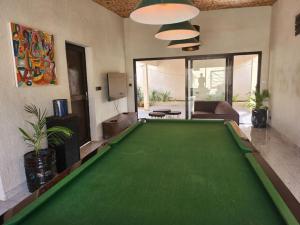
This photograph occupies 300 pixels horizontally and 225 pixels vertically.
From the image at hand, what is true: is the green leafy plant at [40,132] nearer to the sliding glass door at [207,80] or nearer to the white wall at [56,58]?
the white wall at [56,58]

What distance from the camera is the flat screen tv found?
5.53 metres

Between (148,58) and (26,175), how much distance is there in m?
5.09

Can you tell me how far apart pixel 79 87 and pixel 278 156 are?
4.15 meters

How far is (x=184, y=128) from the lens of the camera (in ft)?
9.74

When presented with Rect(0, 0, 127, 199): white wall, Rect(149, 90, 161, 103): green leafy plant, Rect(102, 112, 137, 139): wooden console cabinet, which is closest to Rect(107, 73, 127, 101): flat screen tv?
Rect(0, 0, 127, 199): white wall

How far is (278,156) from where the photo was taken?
3855 millimetres

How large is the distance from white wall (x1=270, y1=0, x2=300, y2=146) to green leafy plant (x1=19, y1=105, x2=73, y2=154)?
13.9 feet

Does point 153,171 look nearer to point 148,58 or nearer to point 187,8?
point 187,8

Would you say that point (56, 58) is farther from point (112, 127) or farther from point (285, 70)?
point (285, 70)

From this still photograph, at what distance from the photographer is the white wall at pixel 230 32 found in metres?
6.09

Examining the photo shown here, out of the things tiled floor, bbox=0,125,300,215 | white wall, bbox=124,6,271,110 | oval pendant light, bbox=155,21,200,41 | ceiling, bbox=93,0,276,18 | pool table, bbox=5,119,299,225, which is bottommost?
tiled floor, bbox=0,125,300,215

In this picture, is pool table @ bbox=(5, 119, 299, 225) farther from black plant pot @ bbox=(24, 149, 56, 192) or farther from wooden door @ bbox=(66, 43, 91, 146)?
wooden door @ bbox=(66, 43, 91, 146)

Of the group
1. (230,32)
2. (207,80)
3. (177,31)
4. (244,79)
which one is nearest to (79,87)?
(177,31)

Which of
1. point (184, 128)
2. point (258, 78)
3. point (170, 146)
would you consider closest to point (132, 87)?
point (258, 78)
